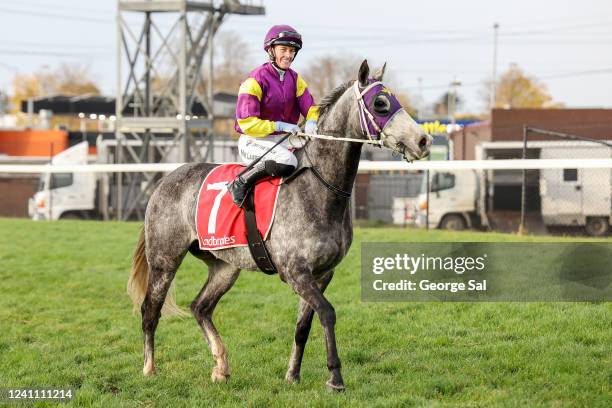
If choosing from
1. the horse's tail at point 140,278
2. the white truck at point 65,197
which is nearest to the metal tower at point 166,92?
the white truck at point 65,197

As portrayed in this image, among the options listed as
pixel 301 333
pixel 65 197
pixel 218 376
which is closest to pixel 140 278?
pixel 218 376

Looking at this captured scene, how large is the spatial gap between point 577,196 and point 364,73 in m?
16.2

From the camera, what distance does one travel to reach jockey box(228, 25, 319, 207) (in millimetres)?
6133

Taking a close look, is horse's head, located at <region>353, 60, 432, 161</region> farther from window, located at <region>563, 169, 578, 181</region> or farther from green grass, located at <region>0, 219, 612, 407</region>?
window, located at <region>563, 169, 578, 181</region>

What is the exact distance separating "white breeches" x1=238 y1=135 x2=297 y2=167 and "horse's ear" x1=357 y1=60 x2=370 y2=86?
0.81m

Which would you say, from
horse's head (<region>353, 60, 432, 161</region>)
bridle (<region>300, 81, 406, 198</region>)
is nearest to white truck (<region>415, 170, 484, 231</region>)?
bridle (<region>300, 81, 406, 198</region>)

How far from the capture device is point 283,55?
6.23 metres

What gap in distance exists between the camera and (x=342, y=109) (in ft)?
19.8

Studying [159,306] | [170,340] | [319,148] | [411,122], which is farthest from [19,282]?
[411,122]

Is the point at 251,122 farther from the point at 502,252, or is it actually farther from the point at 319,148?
the point at 502,252

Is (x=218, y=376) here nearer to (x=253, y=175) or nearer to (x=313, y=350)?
(x=313, y=350)

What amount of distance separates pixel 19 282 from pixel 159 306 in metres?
5.75

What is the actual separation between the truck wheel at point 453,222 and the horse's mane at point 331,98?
51.9 feet

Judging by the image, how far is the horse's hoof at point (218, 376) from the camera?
648 centimetres
